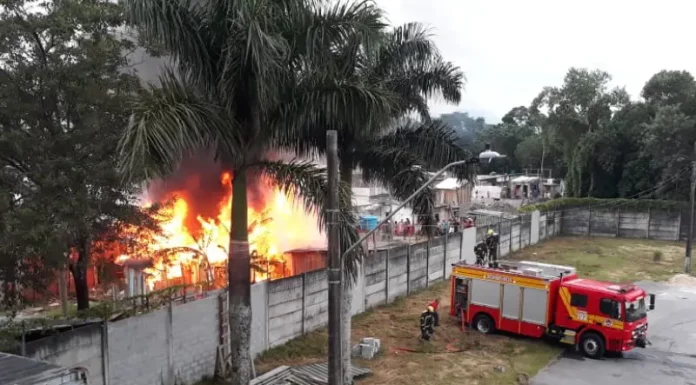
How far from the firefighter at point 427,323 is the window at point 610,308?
508 cm

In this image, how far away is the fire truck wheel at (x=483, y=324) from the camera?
1910 cm

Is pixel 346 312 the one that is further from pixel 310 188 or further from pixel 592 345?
pixel 592 345

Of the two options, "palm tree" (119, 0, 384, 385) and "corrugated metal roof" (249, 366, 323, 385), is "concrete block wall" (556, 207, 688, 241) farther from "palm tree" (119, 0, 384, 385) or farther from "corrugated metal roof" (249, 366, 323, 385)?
"palm tree" (119, 0, 384, 385)

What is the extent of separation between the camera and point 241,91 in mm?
10203

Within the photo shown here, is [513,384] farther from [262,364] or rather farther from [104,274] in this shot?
[104,274]

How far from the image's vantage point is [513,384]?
14.7 m

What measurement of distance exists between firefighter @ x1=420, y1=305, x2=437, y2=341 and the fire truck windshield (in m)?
5.77

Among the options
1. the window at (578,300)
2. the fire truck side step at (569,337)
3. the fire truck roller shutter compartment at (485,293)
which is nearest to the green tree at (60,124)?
the fire truck roller shutter compartment at (485,293)

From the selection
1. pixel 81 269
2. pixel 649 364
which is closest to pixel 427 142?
pixel 81 269

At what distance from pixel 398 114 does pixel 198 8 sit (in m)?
5.45

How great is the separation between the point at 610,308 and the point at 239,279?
11.8m

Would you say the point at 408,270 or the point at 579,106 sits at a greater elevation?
the point at 579,106

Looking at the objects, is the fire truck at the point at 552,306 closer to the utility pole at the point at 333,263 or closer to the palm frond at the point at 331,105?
the palm frond at the point at 331,105

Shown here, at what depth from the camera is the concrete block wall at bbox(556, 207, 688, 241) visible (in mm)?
41125
